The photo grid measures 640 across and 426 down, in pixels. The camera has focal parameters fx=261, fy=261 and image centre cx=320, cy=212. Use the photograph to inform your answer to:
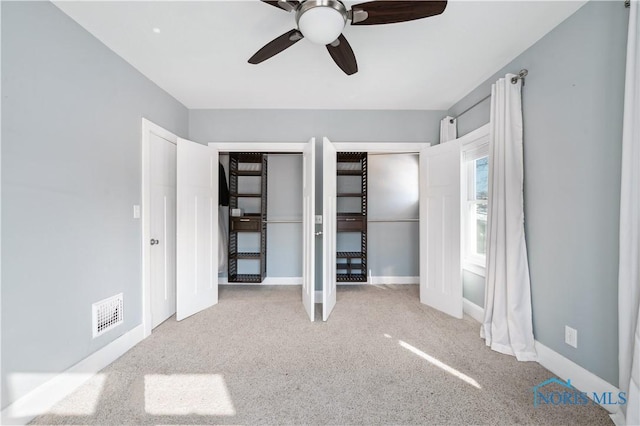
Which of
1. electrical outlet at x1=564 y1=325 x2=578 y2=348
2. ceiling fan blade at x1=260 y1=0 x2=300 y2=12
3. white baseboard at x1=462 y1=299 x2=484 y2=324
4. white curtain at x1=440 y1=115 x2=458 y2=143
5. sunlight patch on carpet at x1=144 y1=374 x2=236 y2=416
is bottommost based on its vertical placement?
sunlight patch on carpet at x1=144 y1=374 x2=236 y2=416

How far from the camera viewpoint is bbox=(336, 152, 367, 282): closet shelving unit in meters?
4.01

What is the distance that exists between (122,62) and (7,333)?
2.11 metres

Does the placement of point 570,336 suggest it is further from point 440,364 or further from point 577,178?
point 577,178

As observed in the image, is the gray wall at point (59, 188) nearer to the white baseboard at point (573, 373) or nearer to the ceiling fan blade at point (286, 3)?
the ceiling fan blade at point (286, 3)

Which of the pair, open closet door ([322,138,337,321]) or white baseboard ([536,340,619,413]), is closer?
white baseboard ([536,340,619,413])

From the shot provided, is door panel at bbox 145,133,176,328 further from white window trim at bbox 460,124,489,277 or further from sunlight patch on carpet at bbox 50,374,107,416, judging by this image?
white window trim at bbox 460,124,489,277

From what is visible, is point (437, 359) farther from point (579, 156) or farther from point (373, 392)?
point (579, 156)

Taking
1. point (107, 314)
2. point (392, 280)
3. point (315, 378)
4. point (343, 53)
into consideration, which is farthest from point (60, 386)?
point (392, 280)

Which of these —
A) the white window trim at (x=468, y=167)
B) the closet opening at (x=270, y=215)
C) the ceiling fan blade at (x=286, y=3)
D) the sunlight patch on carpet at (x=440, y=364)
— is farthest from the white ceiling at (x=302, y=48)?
the sunlight patch on carpet at (x=440, y=364)

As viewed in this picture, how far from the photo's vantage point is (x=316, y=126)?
340 cm

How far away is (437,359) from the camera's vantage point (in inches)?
81.7

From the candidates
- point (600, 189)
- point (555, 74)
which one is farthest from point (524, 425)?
point (555, 74)

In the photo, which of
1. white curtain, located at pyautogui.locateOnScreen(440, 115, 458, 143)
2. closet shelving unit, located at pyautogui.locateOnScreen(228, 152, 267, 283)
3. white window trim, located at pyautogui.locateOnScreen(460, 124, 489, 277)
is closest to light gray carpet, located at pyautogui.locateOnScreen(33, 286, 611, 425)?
white window trim, located at pyautogui.locateOnScreen(460, 124, 489, 277)

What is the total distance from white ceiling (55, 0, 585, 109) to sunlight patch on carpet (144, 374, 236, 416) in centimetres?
250
